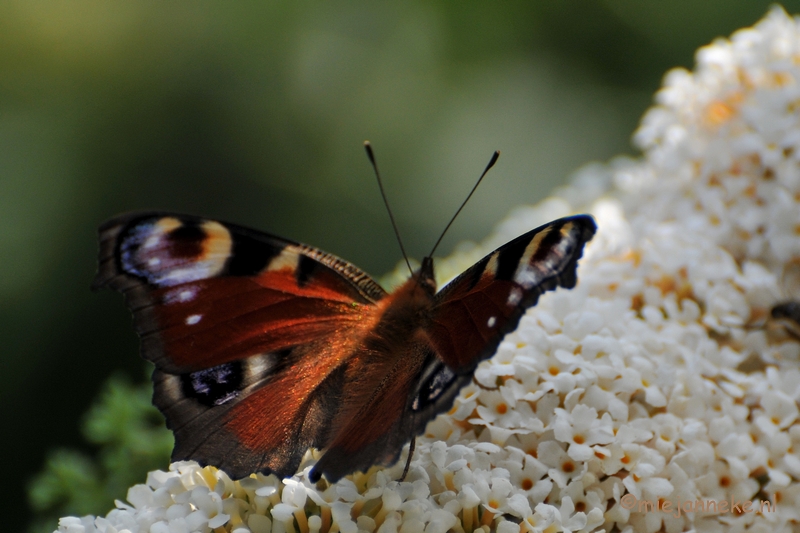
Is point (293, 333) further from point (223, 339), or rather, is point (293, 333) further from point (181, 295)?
point (181, 295)

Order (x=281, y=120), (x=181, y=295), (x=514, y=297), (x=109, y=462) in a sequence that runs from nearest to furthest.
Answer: (x=514, y=297) → (x=181, y=295) → (x=109, y=462) → (x=281, y=120)

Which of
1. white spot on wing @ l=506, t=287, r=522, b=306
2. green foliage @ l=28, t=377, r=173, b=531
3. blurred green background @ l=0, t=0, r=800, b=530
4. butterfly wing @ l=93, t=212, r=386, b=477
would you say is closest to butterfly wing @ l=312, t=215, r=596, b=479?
white spot on wing @ l=506, t=287, r=522, b=306

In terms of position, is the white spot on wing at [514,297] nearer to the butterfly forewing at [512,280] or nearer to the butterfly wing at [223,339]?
the butterfly forewing at [512,280]

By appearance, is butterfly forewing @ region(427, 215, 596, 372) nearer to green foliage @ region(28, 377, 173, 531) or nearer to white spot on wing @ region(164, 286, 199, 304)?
white spot on wing @ region(164, 286, 199, 304)

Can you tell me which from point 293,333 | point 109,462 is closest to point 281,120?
point 109,462

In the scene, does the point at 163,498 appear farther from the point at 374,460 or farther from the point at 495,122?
the point at 495,122
